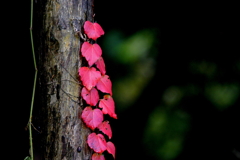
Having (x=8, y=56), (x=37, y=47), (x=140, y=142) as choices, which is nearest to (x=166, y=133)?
(x=140, y=142)

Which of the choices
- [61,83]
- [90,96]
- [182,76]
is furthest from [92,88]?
[182,76]

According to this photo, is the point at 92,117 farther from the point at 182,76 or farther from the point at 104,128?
the point at 182,76

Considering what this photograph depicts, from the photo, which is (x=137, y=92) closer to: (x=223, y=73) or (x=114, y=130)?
(x=114, y=130)

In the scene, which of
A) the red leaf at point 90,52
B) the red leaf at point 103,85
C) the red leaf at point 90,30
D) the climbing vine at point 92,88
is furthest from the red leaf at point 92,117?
the red leaf at point 90,30

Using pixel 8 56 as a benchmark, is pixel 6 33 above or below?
above

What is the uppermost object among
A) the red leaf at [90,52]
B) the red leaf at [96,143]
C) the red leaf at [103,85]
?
the red leaf at [90,52]

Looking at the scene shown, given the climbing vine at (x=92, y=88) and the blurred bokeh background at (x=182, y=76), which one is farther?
the blurred bokeh background at (x=182, y=76)

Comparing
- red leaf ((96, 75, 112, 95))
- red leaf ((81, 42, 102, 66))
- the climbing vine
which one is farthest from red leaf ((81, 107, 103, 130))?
red leaf ((81, 42, 102, 66))

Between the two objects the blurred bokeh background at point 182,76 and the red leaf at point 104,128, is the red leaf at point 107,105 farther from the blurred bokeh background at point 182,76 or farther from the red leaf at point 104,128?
the blurred bokeh background at point 182,76
